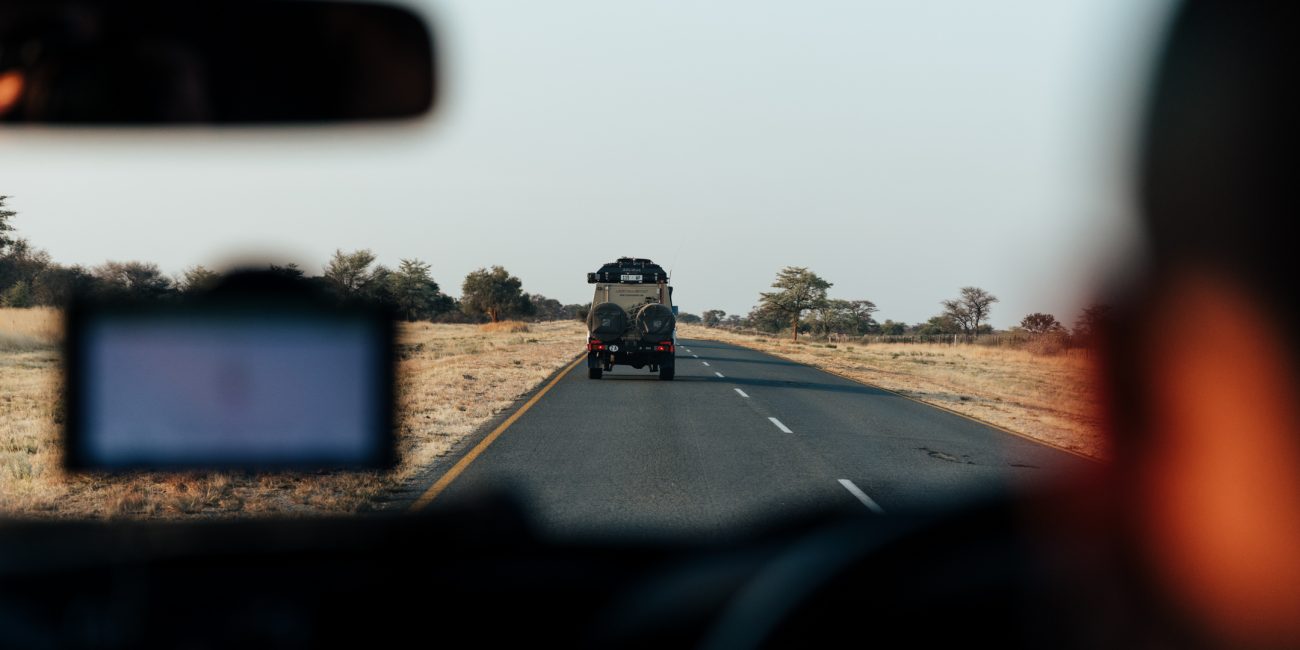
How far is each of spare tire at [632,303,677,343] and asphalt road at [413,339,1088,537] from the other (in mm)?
4037

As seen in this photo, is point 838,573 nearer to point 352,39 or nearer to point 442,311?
point 352,39

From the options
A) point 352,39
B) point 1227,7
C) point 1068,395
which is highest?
point 1227,7

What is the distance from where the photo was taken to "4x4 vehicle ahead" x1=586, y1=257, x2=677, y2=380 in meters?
24.8

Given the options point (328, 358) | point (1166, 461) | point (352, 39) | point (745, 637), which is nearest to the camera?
point (745, 637)

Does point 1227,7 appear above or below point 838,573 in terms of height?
above

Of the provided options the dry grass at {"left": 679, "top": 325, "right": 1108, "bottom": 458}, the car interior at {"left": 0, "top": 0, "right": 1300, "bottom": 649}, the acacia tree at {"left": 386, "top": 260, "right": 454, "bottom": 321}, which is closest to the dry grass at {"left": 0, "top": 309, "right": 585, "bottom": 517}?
the car interior at {"left": 0, "top": 0, "right": 1300, "bottom": 649}

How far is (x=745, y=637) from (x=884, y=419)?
635 inches

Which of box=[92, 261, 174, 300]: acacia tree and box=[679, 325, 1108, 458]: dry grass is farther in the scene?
box=[92, 261, 174, 300]: acacia tree

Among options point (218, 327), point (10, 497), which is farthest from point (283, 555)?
point (218, 327)

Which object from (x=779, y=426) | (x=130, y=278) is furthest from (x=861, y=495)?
(x=130, y=278)

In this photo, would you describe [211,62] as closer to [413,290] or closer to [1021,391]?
[1021,391]

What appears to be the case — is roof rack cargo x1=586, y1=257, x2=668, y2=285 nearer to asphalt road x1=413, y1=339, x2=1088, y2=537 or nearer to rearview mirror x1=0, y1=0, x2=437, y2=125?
asphalt road x1=413, y1=339, x2=1088, y2=537

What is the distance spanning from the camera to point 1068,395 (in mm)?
33219

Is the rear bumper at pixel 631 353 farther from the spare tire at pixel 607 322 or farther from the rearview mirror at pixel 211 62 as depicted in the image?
the rearview mirror at pixel 211 62
